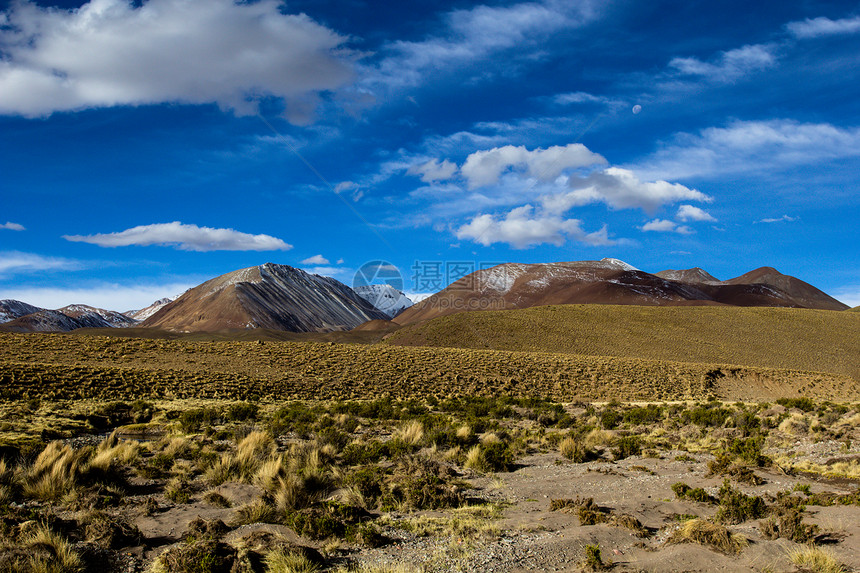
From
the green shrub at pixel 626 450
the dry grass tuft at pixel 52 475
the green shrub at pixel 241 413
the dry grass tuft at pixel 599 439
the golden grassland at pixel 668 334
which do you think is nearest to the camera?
the dry grass tuft at pixel 52 475

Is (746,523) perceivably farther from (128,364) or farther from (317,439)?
(128,364)

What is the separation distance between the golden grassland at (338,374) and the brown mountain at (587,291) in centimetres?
7252

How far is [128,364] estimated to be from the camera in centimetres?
3262

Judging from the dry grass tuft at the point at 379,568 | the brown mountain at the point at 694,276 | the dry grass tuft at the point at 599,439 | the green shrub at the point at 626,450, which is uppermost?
the brown mountain at the point at 694,276

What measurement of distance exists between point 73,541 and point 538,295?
132353 mm

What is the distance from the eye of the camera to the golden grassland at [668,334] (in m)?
57.7

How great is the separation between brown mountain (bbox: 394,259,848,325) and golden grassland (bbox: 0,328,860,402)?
238 feet

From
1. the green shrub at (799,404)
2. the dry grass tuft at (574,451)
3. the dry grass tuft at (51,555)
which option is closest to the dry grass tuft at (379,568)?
the dry grass tuft at (51,555)

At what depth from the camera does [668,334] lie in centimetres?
6412

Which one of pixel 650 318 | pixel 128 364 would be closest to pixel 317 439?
pixel 128 364

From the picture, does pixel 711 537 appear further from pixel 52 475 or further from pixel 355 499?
pixel 52 475

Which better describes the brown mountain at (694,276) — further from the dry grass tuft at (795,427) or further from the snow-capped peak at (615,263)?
the dry grass tuft at (795,427)

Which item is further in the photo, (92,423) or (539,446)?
(92,423)

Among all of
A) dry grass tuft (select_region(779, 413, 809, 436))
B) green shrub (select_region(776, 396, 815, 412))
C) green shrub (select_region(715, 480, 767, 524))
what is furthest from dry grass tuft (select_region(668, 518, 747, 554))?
green shrub (select_region(776, 396, 815, 412))
